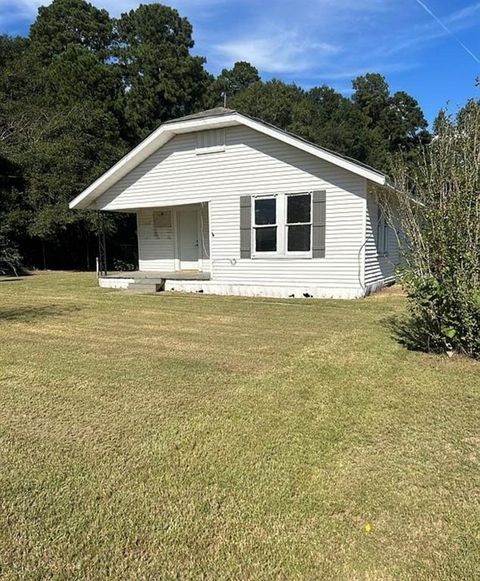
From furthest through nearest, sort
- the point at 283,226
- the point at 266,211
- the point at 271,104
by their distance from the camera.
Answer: the point at 271,104, the point at 266,211, the point at 283,226

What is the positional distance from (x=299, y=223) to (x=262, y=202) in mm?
1078

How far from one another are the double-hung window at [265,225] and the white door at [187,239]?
123 inches

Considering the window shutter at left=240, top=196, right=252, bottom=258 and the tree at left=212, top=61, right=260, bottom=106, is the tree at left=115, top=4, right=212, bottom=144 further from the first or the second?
the window shutter at left=240, top=196, right=252, bottom=258

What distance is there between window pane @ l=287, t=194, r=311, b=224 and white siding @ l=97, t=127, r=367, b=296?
0.23 m

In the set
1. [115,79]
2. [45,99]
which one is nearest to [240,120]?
[45,99]

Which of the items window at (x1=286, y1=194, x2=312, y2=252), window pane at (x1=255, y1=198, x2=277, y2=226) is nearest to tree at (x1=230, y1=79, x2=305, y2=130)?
window pane at (x1=255, y1=198, x2=277, y2=226)

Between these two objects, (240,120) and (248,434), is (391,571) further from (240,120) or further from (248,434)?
(240,120)

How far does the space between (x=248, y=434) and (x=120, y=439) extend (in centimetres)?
90

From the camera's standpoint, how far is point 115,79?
24984 millimetres

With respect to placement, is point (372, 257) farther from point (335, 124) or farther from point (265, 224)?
point (335, 124)

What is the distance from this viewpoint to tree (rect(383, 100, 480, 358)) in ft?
15.5

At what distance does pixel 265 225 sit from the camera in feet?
36.1

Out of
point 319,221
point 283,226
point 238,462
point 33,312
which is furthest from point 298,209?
point 238,462

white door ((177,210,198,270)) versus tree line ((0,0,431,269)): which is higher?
tree line ((0,0,431,269))
